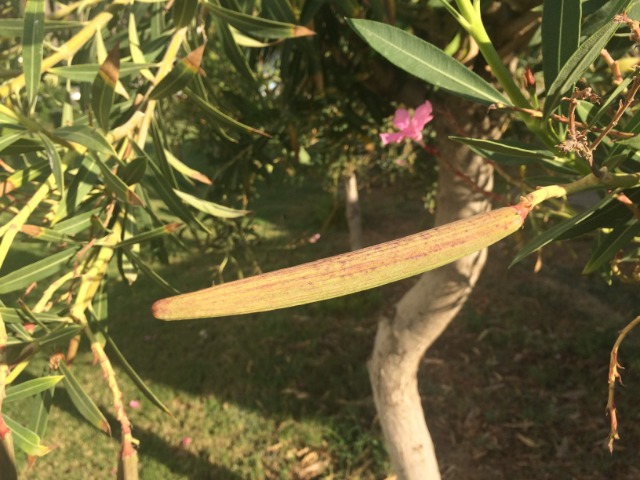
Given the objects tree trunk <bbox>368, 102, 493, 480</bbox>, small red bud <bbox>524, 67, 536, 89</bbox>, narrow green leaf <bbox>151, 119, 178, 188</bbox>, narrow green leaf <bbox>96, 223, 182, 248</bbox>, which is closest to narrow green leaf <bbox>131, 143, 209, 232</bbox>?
narrow green leaf <bbox>151, 119, 178, 188</bbox>

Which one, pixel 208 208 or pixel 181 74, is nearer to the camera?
pixel 181 74

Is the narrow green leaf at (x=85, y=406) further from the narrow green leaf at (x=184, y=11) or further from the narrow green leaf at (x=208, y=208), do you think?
the narrow green leaf at (x=184, y=11)

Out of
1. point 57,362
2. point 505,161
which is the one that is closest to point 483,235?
point 505,161

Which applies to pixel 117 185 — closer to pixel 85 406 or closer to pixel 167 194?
pixel 167 194

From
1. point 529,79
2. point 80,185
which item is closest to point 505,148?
point 529,79

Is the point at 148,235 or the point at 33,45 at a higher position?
the point at 33,45

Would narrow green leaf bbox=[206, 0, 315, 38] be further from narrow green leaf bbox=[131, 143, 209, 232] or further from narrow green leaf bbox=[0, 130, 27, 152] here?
narrow green leaf bbox=[0, 130, 27, 152]

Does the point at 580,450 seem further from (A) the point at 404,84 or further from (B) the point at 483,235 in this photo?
(B) the point at 483,235
